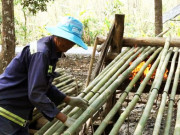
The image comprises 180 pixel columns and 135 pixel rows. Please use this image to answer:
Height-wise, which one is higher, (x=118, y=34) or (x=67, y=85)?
(x=118, y=34)

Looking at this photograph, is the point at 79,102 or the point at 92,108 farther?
the point at 79,102

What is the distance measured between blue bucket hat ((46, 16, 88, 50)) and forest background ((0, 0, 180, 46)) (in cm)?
711

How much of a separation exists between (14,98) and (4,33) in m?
3.68

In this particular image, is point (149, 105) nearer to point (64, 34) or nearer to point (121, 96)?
point (121, 96)

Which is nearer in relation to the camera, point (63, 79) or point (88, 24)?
point (63, 79)

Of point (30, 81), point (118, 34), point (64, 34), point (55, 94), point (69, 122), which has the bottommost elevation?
point (69, 122)

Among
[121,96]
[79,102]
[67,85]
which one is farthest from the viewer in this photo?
[67,85]

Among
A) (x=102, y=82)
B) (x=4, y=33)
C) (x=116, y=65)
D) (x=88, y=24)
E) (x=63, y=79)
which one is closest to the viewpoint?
(x=102, y=82)

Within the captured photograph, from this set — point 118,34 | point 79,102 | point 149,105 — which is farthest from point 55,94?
point 118,34

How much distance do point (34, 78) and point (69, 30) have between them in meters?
0.45

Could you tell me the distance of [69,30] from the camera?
1.81m

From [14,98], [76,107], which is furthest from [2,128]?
[76,107]

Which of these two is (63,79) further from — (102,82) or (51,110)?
(51,110)

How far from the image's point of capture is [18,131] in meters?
2.03
